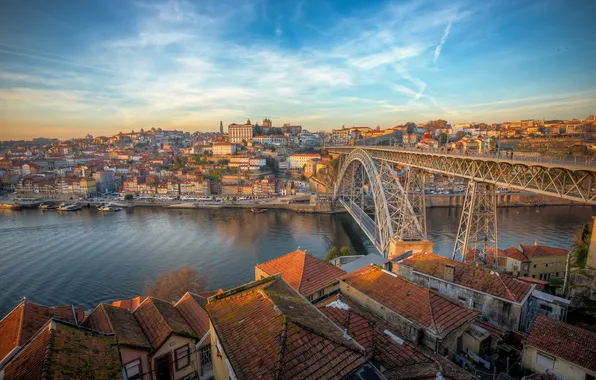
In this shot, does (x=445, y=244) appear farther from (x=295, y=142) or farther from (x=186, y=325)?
(x=295, y=142)

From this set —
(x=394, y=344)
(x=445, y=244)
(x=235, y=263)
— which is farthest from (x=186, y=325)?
(x=445, y=244)

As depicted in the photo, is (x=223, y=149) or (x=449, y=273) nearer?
(x=449, y=273)

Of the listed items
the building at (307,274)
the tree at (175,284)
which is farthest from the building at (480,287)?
the tree at (175,284)

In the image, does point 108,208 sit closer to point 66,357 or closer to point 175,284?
point 175,284

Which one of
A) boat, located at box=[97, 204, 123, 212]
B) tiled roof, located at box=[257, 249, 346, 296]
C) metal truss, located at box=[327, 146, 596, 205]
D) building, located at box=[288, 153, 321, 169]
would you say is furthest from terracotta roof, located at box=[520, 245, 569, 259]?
building, located at box=[288, 153, 321, 169]

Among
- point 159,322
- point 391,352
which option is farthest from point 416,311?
point 159,322

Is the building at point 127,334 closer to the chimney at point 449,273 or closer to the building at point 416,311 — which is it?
the building at point 416,311

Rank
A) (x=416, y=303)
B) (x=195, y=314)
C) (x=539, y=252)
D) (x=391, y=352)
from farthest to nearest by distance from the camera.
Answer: (x=539, y=252), (x=195, y=314), (x=416, y=303), (x=391, y=352)
